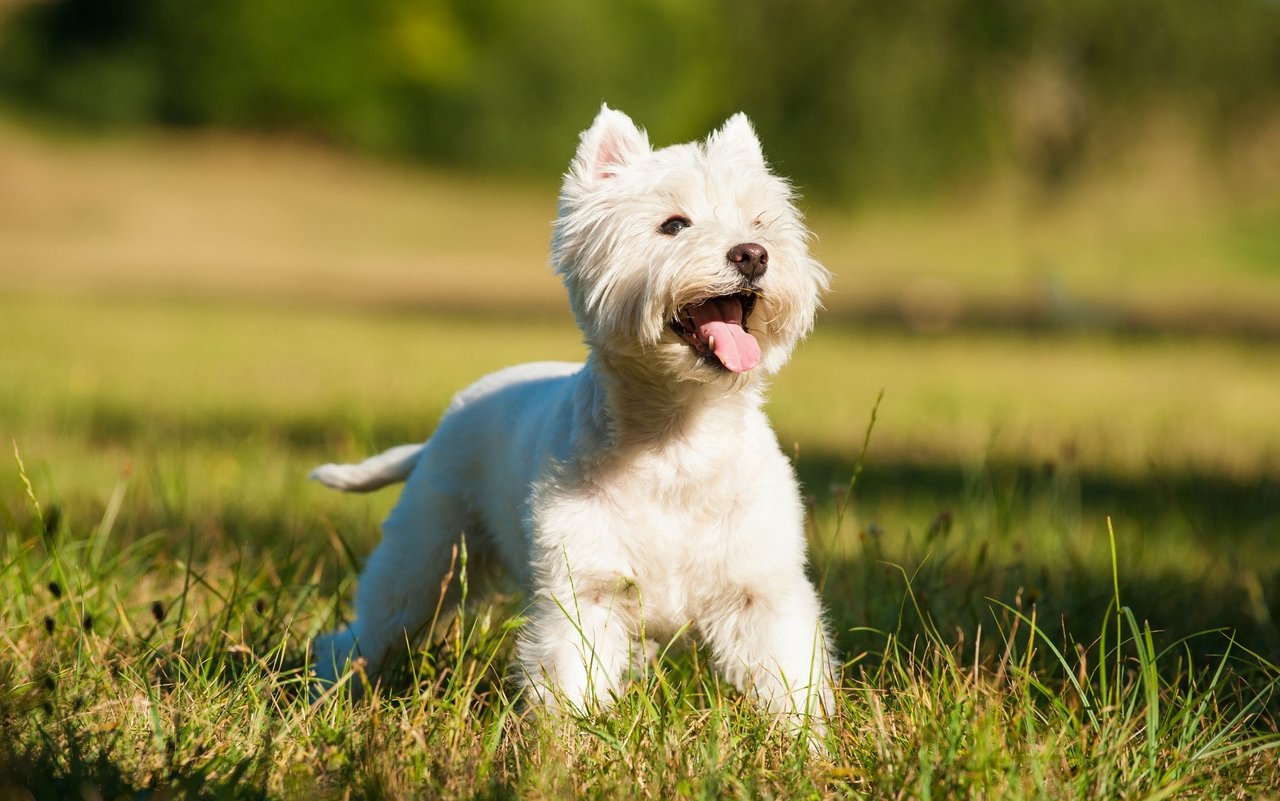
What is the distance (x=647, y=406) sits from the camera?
3.55 m

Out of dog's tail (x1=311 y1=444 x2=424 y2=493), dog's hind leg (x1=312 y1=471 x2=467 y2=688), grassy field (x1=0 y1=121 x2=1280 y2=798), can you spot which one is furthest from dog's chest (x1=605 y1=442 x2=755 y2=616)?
dog's tail (x1=311 y1=444 x2=424 y2=493)

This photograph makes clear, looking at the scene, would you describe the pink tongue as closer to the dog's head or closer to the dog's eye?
the dog's head

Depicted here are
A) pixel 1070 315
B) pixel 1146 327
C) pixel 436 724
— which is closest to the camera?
pixel 436 724

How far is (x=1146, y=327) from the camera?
17609mm

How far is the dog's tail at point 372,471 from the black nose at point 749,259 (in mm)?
1470

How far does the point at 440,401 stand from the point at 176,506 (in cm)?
363

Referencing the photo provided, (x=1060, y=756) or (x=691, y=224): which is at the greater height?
(x=691, y=224)

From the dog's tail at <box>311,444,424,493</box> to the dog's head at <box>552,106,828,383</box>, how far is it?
1.05 meters

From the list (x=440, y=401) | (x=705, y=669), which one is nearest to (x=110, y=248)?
(x=440, y=401)

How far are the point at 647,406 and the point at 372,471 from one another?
1.26 meters

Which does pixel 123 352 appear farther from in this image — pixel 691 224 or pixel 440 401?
pixel 691 224

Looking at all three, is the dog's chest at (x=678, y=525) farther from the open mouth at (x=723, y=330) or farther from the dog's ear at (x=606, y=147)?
the dog's ear at (x=606, y=147)

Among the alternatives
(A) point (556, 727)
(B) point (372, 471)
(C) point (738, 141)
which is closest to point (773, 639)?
(A) point (556, 727)

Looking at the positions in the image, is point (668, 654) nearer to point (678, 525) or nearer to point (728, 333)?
point (678, 525)
